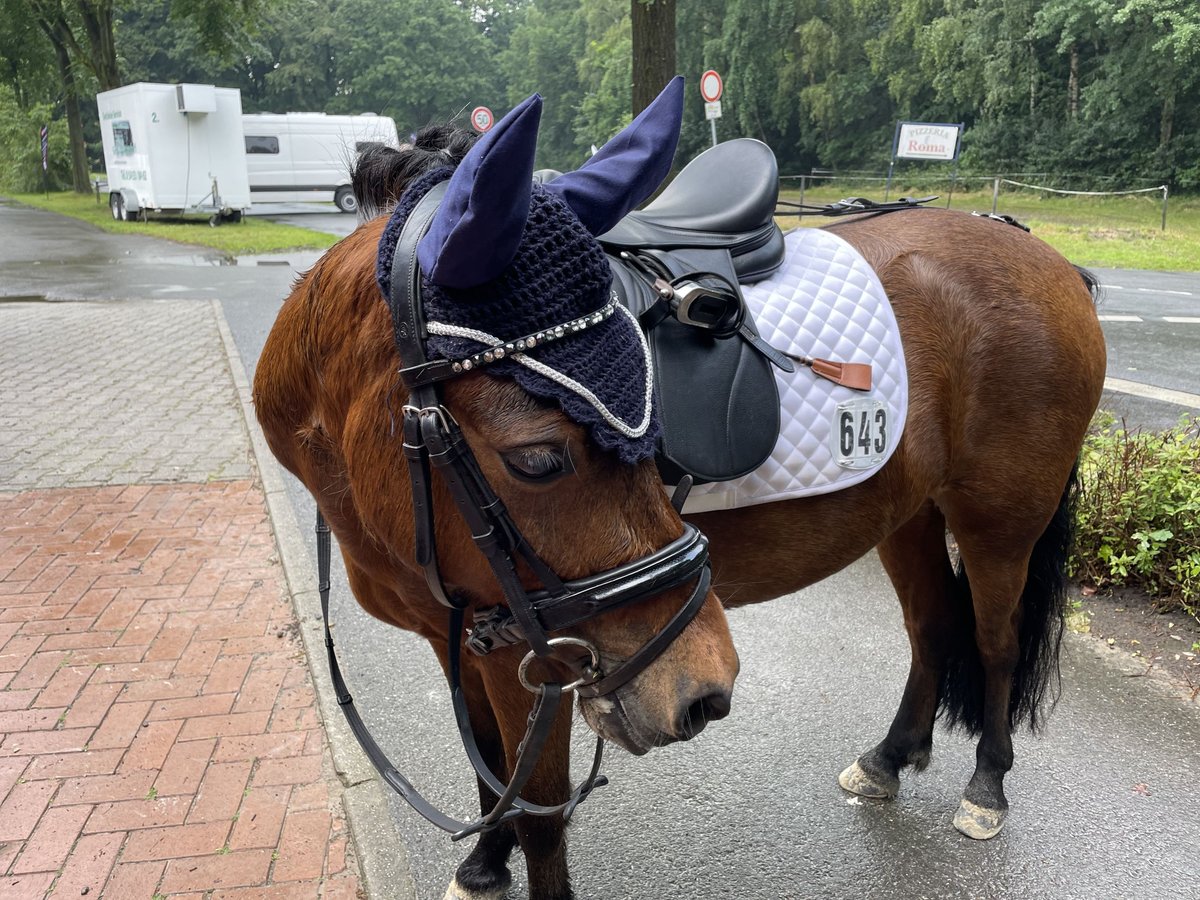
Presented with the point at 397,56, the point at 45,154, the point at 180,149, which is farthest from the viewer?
the point at 397,56

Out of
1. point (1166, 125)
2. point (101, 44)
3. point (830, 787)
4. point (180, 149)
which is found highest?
point (101, 44)

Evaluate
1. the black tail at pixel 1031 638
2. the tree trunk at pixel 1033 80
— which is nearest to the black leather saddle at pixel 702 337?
the black tail at pixel 1031 638

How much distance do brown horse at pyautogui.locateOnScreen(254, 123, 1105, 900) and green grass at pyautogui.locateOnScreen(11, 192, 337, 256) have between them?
13109mm

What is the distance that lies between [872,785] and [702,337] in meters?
1.86

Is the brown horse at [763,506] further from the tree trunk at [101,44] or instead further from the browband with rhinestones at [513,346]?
the tree trunk at [101,44]

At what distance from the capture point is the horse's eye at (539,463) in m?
1.39

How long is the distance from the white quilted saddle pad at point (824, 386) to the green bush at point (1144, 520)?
2.25 metres

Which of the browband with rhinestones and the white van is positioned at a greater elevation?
the white van

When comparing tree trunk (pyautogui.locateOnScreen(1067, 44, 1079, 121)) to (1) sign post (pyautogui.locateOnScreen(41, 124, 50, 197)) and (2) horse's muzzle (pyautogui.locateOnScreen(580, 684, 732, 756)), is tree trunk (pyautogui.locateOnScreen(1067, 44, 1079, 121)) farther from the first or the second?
(1) sign post (pyautogui.locateOnScreen(41, 124, 50, 197))

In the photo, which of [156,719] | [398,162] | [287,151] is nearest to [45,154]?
[287,151]

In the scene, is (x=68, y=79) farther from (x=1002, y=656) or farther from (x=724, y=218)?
(x=1002, y=656)

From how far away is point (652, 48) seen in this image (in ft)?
29.3

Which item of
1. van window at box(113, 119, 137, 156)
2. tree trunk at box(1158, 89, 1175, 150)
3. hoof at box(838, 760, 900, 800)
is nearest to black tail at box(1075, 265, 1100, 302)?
hoof at box(838, 760, 900, 800)

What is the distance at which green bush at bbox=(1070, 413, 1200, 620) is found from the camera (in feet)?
12.8
